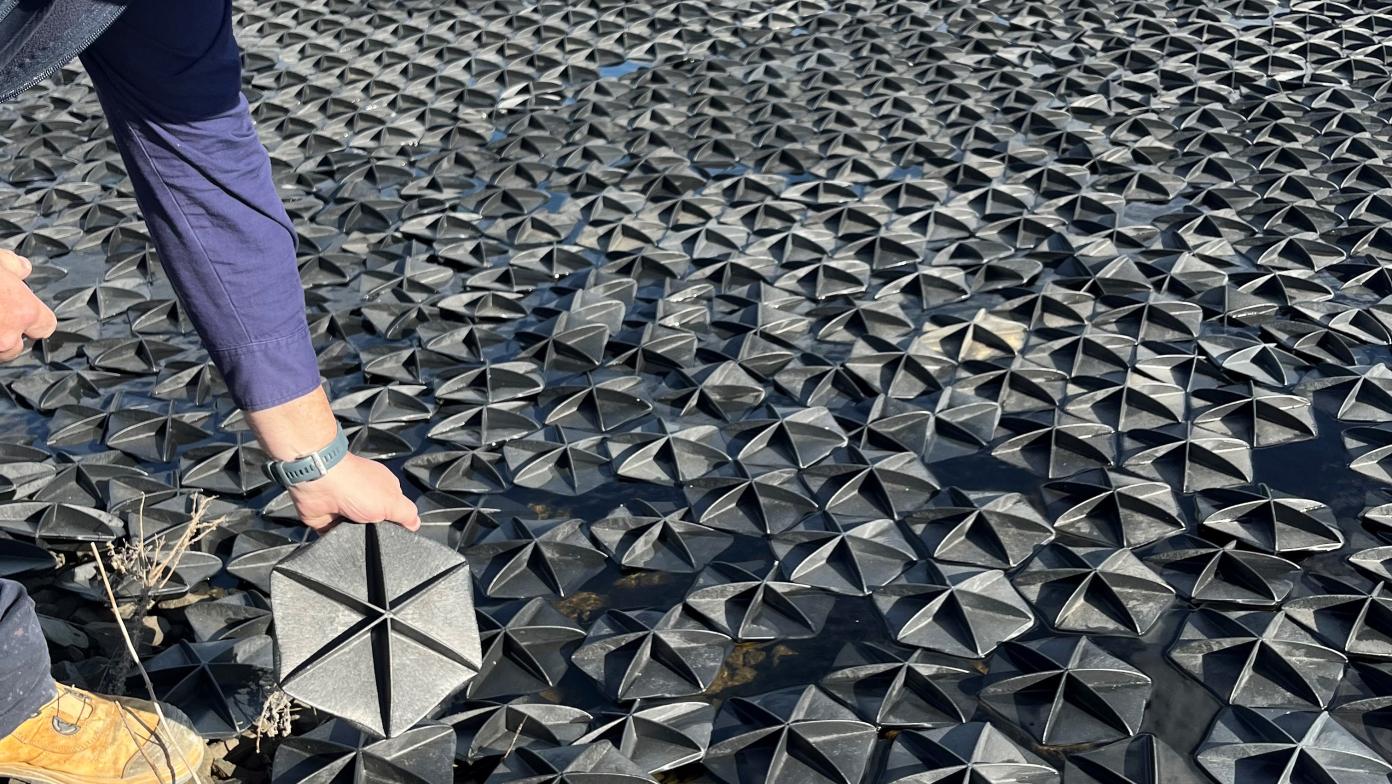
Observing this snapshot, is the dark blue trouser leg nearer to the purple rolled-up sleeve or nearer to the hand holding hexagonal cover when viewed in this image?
the hand holding hexagonal cover

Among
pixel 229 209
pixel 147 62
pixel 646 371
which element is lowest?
pixel 646 371

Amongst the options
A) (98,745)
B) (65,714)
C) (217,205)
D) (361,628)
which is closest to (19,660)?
(65,714)

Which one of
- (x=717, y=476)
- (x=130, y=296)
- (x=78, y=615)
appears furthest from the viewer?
(x=130, y=296)

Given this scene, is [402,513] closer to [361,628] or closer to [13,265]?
[361,628]

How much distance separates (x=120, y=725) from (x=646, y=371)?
114 inches

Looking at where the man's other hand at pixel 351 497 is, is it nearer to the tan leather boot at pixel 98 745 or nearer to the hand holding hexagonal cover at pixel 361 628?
the hand holding hexagonal cover at pixel 361 628

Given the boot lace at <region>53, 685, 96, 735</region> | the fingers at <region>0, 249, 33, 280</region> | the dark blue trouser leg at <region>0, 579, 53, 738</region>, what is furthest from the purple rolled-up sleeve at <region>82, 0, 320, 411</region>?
the boot lace at <region>53, 685, 96, 735</region>

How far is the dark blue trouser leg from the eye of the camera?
3.10 m

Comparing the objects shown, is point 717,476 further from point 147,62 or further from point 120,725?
point 147,62

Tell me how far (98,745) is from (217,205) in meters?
1.87

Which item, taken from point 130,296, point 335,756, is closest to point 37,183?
point 130,296

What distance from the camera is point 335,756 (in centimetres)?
353

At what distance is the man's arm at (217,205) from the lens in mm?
2461

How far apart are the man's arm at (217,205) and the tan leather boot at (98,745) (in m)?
1.15
